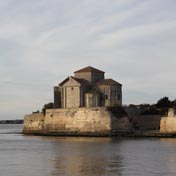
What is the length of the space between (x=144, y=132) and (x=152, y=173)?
21078 mm

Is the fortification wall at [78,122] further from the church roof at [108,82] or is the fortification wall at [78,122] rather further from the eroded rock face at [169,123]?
the church roof at [108,82]

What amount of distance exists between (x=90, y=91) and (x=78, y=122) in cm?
382

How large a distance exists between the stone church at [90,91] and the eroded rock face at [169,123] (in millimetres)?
7082

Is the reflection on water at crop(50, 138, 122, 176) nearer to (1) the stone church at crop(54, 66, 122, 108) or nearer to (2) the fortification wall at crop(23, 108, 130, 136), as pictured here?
(2) the fortification wall at crop(23, 108, 130, 136)

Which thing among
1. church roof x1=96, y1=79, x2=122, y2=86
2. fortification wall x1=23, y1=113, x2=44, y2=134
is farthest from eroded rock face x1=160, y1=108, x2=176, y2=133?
fortification wall x1=23, y1=113, x2=44, y2=134

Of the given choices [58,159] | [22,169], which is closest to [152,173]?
[22,169]

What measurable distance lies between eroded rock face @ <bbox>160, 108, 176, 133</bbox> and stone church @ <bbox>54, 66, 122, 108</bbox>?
7.08m

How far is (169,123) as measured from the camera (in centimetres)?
3441

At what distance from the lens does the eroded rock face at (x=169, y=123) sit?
34.2 m

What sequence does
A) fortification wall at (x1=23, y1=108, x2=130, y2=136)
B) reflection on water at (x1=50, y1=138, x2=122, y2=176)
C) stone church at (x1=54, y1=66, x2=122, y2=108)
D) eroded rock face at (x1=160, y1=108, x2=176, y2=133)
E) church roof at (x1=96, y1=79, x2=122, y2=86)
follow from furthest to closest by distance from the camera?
church roof at (x1=96, y1=79, x2=122, y2=86) < stone church at (x1=54, y1=66, x2=122, y2=108) < fortification wall at (x1=23, y1=108, x2=130, y2=136) < eroded rock face at (x1=160, y1=108, x2=176, y2=133) < reflection on water at (x1=50, y1=138, x2=122, y2=176)

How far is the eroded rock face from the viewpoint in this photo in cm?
3416

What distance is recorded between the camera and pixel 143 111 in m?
40.8

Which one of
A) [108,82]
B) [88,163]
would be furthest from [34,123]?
[88,163]

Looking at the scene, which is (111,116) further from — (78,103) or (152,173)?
(152,173)
